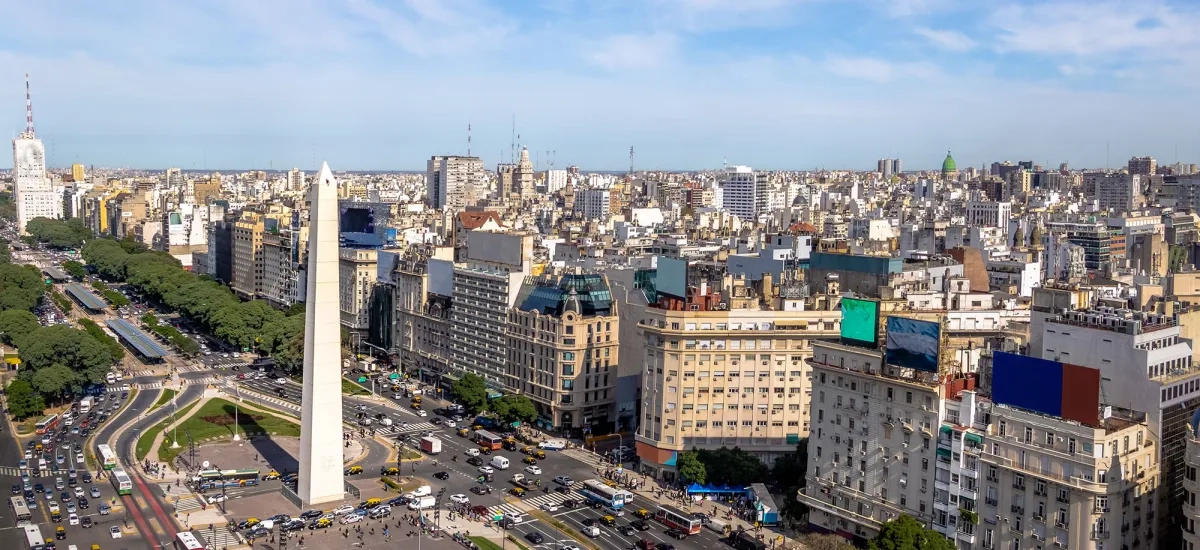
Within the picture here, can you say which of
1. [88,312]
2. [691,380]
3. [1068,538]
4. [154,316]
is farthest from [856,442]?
[88,312]

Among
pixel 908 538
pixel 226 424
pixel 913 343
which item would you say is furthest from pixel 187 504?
pixel 913 343

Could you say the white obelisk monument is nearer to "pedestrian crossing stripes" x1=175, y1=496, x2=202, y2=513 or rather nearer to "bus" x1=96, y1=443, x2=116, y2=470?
"pedestrian crossing stripes" x1=175, y1=496, x2=202, y2=513

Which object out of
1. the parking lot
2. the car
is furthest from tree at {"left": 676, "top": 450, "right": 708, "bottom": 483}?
the parking lot

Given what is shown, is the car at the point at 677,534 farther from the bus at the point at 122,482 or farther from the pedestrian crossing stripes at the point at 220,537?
the bus at the point at 122,482

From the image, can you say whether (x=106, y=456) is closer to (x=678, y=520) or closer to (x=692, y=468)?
(x=692, y=468)

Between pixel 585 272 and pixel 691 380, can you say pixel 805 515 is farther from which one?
pixel 585 272

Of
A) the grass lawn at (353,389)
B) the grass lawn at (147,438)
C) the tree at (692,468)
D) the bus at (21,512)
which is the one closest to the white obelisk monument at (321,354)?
the bus at (21,512)
